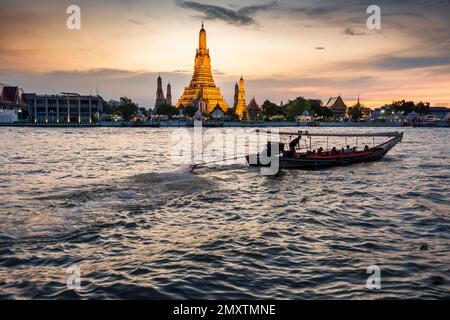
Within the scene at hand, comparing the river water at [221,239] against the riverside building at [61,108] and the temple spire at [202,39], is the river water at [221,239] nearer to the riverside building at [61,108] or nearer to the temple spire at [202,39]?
the riverside building at [61,108]

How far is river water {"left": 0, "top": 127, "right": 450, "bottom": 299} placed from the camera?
8742mm

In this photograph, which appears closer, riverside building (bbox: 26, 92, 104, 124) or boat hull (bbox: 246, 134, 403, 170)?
boat hull (bbox: 246, 134, 403, 170)

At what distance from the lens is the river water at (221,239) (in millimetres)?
8742

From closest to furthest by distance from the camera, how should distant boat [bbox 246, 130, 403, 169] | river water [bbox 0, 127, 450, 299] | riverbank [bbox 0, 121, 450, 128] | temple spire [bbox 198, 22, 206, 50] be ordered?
river water [bbox 0, 127, 450, 299], distant boat [bbox 246, 130, 403, 169], riverbank [bbox 0, 121, 450, 128], temple spire [bbox 198, 22, 206, 50]

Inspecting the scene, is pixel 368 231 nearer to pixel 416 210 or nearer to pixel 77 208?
pixel 416 210

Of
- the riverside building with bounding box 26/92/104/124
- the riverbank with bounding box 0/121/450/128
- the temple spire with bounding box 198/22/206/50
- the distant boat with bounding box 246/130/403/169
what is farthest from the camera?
the temple spire with bounding box 198/22/206/50

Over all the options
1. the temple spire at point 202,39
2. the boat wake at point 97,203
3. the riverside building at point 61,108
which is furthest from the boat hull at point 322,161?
the temple spire at point 202,39

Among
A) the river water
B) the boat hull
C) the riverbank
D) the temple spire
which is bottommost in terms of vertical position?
the river water

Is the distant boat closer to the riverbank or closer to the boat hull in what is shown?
the boat hull

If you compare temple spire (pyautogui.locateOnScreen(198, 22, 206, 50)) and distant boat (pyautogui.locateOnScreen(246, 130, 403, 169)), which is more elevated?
temple spire (pyautogui.locateOnScreen(198, 22, 206, 50))

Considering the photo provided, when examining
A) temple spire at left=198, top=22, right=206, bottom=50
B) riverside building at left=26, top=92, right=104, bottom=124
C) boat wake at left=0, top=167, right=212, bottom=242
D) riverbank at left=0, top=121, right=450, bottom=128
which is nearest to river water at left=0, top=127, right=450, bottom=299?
boat wake at left=0, top=167, right=212, bottom=242

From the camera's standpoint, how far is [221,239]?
12203mm

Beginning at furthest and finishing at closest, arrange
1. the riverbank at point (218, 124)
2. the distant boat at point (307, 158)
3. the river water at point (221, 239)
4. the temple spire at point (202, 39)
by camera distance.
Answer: the temple spire at point (202, 39)
the riverbank at point (218, 124)
the distant boat at point (307, 158)
the river water at point (221, 239)

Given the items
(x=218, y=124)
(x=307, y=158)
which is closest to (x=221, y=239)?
(x=307, y=158)
